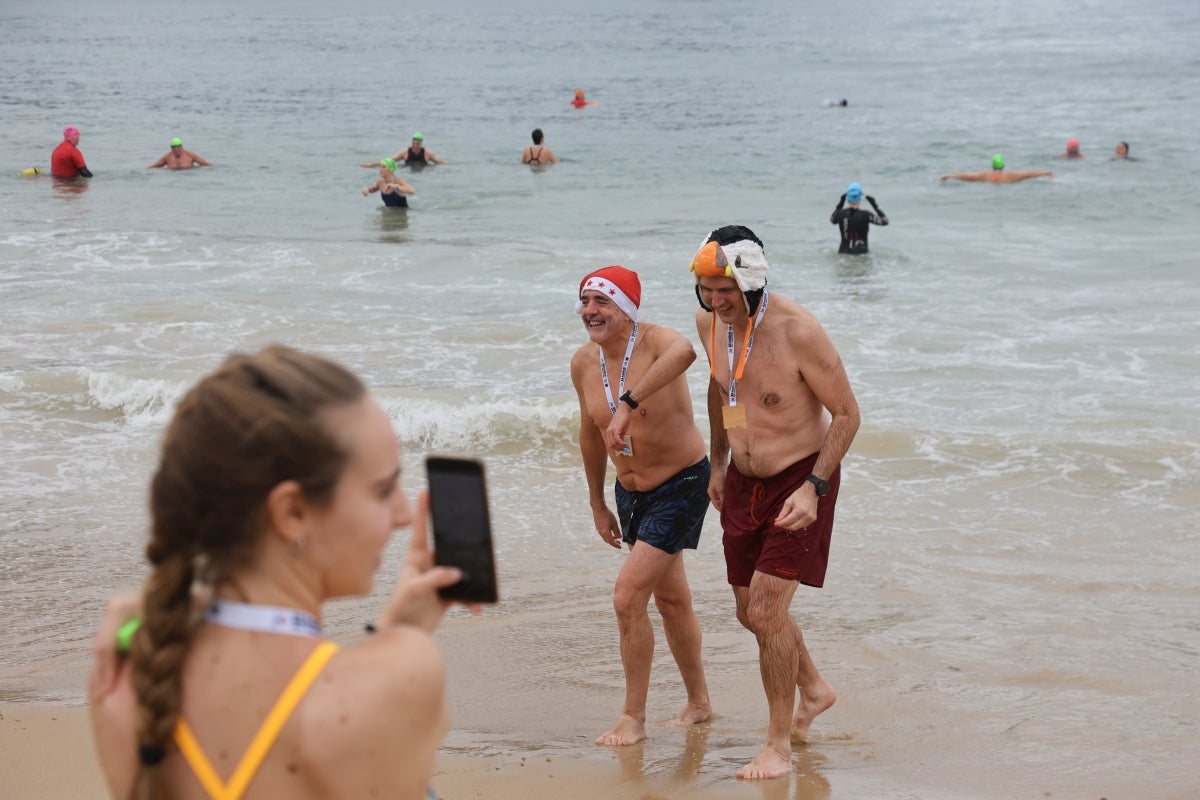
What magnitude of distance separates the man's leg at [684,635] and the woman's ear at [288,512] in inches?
168

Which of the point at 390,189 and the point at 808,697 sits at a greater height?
the point at 390,189

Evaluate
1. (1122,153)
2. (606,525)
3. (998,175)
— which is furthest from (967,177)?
(606,525)

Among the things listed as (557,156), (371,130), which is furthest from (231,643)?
(371,130)

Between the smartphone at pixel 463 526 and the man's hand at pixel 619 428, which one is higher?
the smartphone at pixel 463 526

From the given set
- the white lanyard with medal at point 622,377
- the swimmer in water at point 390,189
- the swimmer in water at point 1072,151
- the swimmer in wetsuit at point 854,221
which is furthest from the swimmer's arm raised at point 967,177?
the white lanyard with medal at point 622,377

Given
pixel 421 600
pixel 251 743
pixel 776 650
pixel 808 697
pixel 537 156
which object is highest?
pixel 421 600

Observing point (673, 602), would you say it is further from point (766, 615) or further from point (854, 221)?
point (854, 221)

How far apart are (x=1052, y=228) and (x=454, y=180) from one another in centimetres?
1186

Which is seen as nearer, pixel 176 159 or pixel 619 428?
pixel 619 428

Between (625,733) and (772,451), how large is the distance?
1.32 m

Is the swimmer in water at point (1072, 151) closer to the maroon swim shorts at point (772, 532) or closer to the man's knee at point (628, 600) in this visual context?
the maroon swim shorts at point (772, 532)

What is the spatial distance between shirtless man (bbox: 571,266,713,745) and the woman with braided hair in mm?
3935

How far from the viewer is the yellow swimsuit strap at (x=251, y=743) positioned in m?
1.63

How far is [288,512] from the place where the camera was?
1.63m
